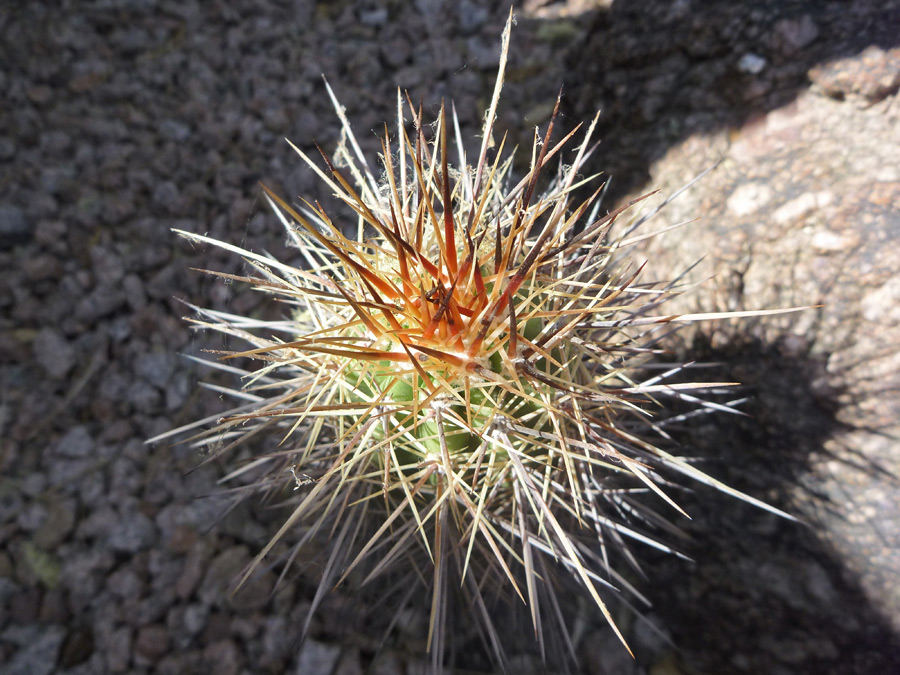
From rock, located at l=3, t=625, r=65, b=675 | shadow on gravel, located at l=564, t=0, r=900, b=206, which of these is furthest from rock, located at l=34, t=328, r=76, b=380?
shadow on gravel, located at l=564, t=0, r=900, b=206

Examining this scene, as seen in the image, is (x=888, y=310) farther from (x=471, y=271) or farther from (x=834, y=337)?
(x=471, y=271)

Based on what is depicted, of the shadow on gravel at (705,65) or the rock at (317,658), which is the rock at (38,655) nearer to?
the rock at (317,658)

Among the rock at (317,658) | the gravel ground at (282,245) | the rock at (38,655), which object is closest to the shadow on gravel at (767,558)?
the gravel ground at (282,245)

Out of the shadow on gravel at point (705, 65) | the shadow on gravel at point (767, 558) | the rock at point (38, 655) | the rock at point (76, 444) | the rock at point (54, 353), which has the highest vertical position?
the shadow on gravel at point (705, 65)

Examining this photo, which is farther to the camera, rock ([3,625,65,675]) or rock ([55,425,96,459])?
rock ([55,425,96,459])

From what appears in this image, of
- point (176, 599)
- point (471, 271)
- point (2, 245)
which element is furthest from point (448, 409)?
point (2, 245)

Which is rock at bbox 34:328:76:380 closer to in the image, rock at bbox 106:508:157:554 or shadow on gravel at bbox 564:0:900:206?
rock at bbox 106:508:157:554

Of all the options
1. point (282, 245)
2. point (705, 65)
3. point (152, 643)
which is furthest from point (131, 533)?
point (705, 65)
